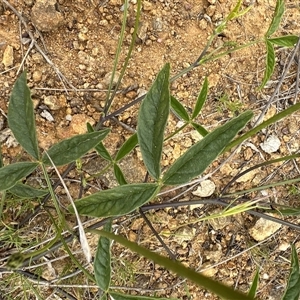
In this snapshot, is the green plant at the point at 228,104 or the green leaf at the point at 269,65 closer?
the green leaf at the point at 269,65

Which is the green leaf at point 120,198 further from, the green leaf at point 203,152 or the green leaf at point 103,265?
the green leaf at point 103,265

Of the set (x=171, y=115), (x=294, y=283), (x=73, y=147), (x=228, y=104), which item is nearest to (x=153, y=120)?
(x=73, y=147)

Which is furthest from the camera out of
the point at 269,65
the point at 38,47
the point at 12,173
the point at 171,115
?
the point at 171,115

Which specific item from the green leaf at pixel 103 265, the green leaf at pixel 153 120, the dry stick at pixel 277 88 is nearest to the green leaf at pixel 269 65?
the dry stick at pixel 277 88

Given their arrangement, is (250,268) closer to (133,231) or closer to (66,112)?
(133,231)

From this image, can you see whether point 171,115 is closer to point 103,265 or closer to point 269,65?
point 269,65

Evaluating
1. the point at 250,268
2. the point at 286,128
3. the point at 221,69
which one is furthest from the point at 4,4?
the point at 250,268
